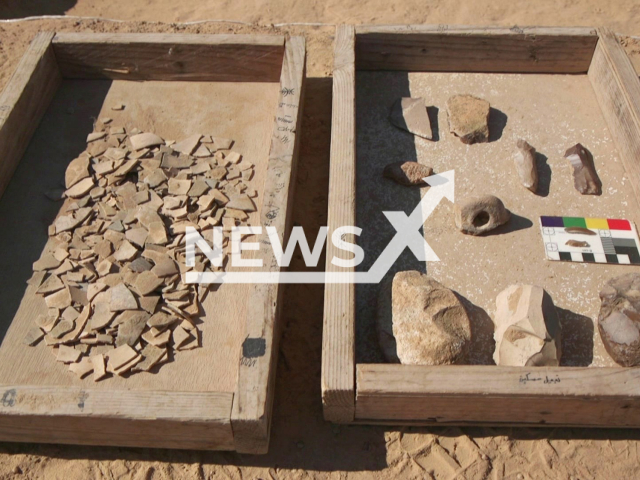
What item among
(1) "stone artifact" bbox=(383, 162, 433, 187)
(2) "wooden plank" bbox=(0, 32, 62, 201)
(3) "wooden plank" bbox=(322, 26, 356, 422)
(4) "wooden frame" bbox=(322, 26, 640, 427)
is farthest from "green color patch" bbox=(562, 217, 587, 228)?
(2) "wooden plank" bbox=(0, 32, 62, 201)

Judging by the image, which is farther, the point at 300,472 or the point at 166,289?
the point at 166,289

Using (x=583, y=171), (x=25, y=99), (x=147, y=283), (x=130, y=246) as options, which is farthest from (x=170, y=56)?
(x=583, y=171)

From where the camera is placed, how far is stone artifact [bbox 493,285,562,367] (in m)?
2.52

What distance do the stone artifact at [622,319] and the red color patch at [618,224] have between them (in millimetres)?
381

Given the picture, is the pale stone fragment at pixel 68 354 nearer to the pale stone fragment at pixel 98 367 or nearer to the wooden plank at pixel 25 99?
the pale stone fragment at pixel 98 367

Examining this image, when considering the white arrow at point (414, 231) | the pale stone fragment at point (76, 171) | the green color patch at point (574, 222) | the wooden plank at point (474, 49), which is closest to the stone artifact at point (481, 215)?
the white arrow at point (414, 231)

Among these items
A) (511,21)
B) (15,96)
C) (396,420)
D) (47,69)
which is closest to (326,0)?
(511,21)

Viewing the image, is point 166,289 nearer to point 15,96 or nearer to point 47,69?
point 15,96

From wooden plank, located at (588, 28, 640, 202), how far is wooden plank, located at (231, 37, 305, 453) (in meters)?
1.68

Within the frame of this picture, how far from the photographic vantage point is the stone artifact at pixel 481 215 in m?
3.06

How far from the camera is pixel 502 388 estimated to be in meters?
2.31

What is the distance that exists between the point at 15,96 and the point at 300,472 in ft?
7.87

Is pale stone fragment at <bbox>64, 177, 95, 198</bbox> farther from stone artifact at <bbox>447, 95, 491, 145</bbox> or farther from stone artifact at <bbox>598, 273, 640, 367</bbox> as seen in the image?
stone artifact at <bbox>598, 273, 640, 367</bbox>

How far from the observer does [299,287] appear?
3113 mm
